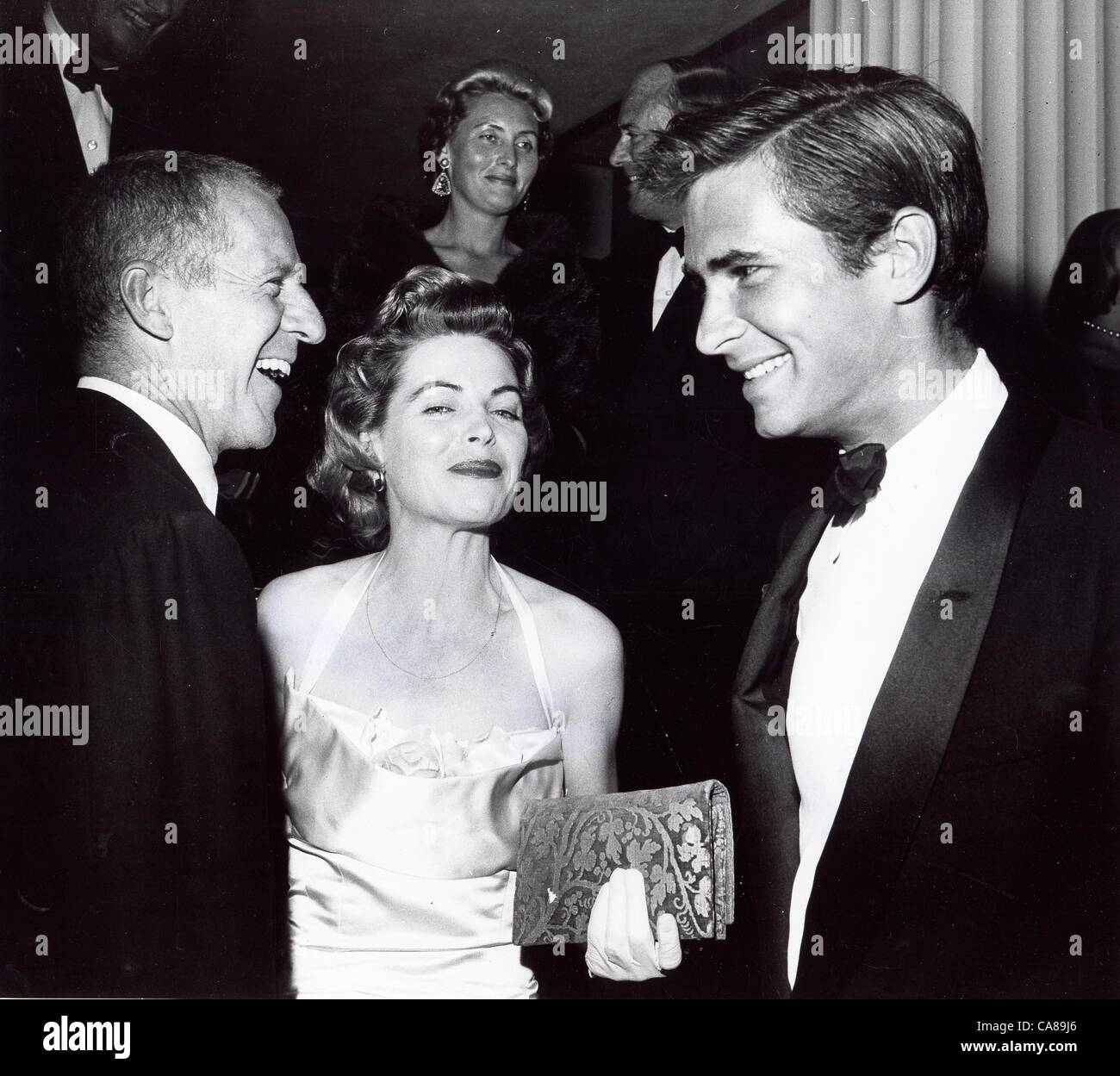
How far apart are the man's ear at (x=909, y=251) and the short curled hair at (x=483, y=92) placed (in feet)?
2.85

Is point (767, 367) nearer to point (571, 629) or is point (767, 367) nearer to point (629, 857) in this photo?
point (571, 629)

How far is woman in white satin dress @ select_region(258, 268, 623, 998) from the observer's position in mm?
2727

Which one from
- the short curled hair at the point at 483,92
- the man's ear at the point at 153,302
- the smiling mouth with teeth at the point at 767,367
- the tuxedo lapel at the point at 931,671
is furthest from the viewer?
the short curled hair at the point at 483,92

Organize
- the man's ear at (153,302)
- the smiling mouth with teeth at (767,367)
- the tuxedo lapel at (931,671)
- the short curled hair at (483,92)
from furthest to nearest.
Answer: the short curled hair at (483,92), the man's ear at (153,302), the smiling mouth with teeth at (767,367), the tuxedo lapel at (931,671)

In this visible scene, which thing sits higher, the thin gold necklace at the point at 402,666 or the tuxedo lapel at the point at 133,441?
the tuxedo lapel at the point at 133,441

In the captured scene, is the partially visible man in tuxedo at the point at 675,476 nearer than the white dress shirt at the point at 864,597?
No

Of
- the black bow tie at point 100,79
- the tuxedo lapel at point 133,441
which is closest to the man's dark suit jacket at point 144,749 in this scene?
the tuxedo lapel at point 133,441

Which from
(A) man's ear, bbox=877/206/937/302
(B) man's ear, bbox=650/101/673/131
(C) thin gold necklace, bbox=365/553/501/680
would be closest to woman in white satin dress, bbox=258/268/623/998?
(C) thin gold necklace, bbox=365/553/501/680

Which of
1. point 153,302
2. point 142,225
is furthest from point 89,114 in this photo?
point 153,302

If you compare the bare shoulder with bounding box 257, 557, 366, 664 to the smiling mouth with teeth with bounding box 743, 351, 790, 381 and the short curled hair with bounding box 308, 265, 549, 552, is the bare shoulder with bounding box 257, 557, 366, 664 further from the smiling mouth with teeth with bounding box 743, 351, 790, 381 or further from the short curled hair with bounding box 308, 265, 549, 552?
the smiling mouth with teeth with bounding box 743, 351, 790, 381

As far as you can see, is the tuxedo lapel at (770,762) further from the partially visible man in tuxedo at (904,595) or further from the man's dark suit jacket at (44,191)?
the man's dark suit jacket at (44,191)

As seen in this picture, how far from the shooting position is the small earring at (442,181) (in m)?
2.90

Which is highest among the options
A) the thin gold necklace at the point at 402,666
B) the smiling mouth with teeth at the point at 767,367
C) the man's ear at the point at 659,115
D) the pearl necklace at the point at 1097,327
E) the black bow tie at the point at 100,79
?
the black bow tie at the point at 100,79
